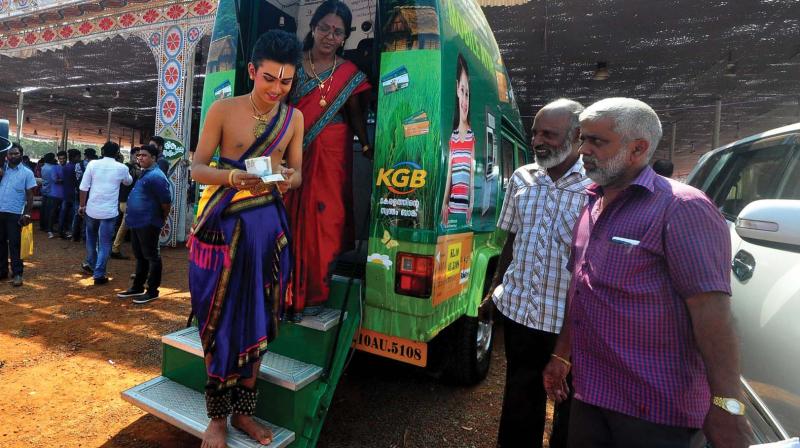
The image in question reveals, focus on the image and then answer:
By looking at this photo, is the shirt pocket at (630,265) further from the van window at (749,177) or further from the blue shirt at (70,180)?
the blue shirt at (70,180)

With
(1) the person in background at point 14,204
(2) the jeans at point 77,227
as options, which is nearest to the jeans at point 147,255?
(1) the person in background at point 14,204

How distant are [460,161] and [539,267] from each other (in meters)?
0.72

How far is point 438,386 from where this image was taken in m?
3.38

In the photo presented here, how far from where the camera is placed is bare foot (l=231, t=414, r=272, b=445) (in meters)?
1.97

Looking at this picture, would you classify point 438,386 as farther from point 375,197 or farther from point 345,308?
point 375,197

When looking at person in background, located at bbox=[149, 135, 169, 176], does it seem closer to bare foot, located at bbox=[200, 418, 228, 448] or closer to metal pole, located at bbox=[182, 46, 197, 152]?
metal pole, located at bbox=[182, 46, 197, 152]

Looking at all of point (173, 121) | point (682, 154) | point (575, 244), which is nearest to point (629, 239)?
point (575, 244)

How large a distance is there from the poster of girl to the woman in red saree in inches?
22.8

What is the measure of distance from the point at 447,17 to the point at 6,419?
11.1 ft

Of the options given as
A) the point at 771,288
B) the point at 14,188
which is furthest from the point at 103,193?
the point at 771,288

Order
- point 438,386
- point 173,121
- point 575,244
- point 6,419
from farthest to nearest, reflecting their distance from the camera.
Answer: point 173,121
point 438,386
point 6,419
point 575,244

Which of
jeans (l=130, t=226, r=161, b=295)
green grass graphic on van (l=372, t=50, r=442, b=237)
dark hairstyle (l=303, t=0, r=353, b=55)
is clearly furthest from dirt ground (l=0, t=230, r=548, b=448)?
dark hairstyle (l=303, t=0, r=353, b=55)

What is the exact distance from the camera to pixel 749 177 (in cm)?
253

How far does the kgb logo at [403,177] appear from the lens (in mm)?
2126
